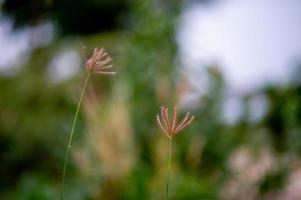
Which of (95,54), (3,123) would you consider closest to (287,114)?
(3,123)

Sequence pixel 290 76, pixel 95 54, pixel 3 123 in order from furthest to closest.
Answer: pixel 3 123 → pixel 290 76 → pixel 95 54

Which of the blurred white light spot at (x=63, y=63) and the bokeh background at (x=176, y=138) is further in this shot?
the blurred white light spot at (x=63, y=63)

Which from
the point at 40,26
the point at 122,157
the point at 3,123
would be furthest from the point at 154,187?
the point at 40,26

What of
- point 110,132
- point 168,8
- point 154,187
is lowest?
point 154,187

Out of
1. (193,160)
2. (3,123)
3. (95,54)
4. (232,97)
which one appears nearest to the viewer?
(95,54)

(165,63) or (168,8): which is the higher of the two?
(168,8)

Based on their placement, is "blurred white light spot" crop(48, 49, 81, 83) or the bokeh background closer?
the bokeh background

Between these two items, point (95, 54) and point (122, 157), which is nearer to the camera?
point (95, 54)

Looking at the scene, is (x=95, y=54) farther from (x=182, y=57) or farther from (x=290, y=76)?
(x=290, y=76)

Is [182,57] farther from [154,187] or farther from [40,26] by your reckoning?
[40,26]
